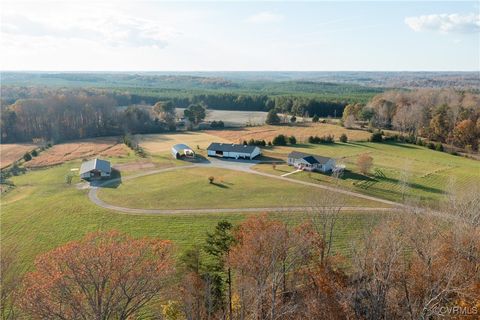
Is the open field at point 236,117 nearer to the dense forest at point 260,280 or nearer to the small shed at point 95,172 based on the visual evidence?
the small shed at point 95,172

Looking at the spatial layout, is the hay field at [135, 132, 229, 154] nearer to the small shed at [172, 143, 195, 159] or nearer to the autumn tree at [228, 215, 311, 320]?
the small shed at [172, 143, 195, 159]

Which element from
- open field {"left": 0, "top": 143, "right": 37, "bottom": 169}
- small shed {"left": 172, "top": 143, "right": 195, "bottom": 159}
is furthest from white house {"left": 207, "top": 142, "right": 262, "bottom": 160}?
open field {"left": 0, "top": 143, "right": 37, "bottom": 169}

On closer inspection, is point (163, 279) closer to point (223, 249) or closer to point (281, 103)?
point (223, 249)

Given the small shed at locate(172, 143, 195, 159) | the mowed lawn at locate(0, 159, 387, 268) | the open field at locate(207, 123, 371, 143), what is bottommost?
the mowed lawn at locate(0, 159, 387, 268)

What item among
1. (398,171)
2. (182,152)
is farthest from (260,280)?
(182,152)

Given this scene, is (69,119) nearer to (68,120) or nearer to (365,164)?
(68,120)
